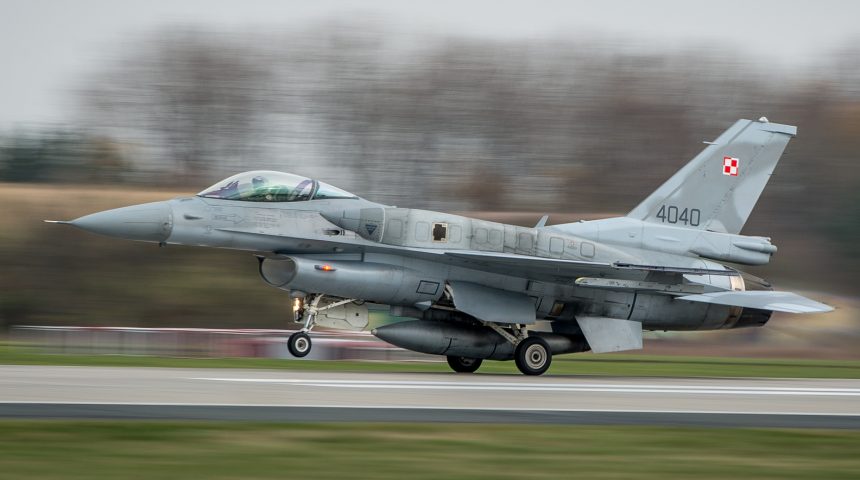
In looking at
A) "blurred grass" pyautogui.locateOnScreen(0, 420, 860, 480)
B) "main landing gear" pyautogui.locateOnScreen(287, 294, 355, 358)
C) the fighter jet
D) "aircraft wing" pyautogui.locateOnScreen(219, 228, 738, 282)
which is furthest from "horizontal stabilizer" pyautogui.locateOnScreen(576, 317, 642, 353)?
"blurred grass" pyautogui.locateOnScreen(0, 420, 860, 480)

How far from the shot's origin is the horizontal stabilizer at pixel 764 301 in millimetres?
16666

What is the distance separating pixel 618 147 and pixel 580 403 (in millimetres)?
32943

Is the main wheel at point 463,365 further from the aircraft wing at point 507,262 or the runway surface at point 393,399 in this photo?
the runway surface at point 393,399

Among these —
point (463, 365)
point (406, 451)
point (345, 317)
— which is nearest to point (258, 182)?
point (345, 317)

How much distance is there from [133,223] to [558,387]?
6.03m

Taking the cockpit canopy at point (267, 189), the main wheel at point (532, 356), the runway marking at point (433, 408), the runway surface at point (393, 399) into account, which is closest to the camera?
the runway surface at point (393, 399)

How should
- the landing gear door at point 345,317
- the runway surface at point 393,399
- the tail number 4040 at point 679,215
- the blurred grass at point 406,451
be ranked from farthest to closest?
the tail number 4040 at point 679,215, the landing gear door at point 345,317, the runway surface at point 393,399, the blurred grass at point 406,451

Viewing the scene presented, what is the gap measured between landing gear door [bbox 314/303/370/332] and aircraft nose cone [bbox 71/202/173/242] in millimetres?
2476

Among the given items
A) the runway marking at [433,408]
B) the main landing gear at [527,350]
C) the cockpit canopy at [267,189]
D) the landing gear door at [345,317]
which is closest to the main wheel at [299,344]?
the landing gear door at [345,317]

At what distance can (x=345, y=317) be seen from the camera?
1578 cm

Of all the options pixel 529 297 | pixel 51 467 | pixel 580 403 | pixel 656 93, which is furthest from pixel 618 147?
pixel 51 467

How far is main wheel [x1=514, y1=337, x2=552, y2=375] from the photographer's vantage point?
16.5 m

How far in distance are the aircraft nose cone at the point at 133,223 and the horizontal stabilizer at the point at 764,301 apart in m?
7.98

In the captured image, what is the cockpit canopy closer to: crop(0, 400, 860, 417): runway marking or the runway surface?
the runway surface
